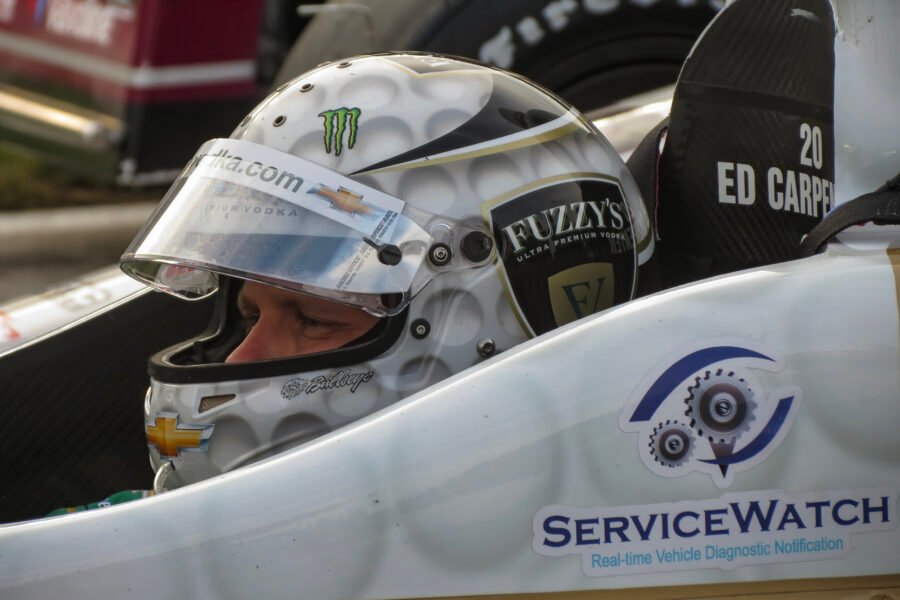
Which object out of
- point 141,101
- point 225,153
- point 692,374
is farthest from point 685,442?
point 141,101

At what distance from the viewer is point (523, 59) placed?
117 inches

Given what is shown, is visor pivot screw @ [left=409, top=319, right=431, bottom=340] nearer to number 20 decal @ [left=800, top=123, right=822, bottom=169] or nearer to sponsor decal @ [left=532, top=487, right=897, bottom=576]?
sponsor decal @ [left=532, top=487, right=897, bottom=576]

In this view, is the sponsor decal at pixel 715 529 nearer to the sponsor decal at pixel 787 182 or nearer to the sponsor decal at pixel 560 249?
the sponsor decal at pixel 560 249

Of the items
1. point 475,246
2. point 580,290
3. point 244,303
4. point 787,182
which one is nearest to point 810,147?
point 787,182

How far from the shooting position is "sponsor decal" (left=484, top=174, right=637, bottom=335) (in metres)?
1.71

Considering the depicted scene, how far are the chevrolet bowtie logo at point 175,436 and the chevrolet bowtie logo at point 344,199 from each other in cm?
34

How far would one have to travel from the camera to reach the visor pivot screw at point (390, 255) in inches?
64.6

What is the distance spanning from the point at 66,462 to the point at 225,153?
2.41 ft

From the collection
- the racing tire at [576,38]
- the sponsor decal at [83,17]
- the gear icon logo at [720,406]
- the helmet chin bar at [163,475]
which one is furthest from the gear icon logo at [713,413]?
the sponsor decal at [83,17]

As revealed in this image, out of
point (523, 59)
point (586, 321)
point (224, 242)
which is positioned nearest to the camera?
point (586, 321)

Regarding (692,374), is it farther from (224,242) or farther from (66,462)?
(66,462)

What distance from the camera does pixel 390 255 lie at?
1646 millimetres

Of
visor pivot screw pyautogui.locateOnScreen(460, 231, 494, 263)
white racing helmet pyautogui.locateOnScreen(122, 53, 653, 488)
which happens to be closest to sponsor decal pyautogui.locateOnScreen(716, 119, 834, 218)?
white racing helmet pyautogui.locateOnScreen(122, 53, 653, 488)

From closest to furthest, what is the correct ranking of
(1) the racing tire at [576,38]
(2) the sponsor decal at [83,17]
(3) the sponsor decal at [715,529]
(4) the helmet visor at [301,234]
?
(3) the sponsor decal at [715,529] < (4) the helmet visor at [301,234] < (1) the racing tire at [576,38] < (2) the sponsor decal at [83,17]
